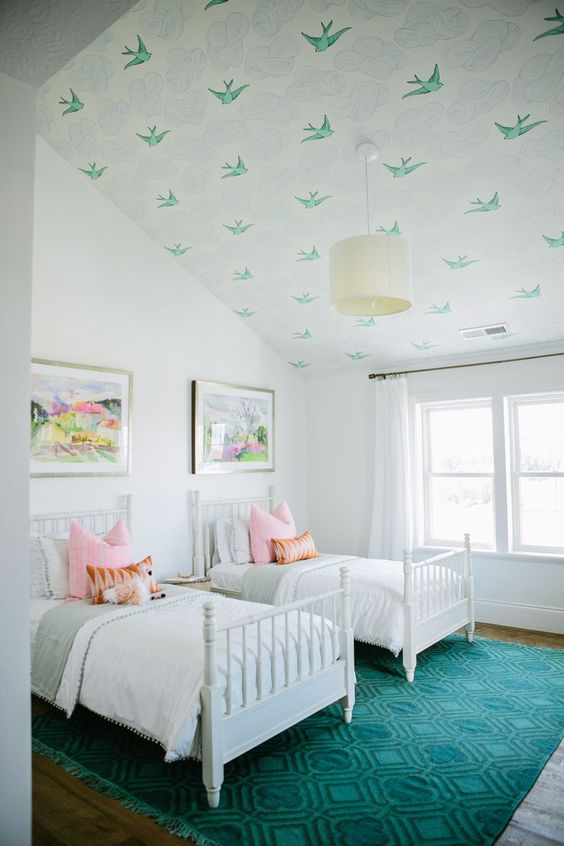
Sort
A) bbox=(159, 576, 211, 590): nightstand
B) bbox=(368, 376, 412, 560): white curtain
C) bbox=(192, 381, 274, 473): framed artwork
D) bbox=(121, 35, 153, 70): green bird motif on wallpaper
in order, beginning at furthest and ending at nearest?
bbox=(368, 376, 412, 560): white curtain, bbox=(192, 381, 274, 473): framed artwork, bbox=(159, 576, 211, 590): nightstand, bbox=(121, 35, 153, 70): green bird motif on wallpaper

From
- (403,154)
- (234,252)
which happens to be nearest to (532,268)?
(403,154)

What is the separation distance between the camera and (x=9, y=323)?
1.51m

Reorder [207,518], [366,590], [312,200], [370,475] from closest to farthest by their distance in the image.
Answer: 1. [312,200]
2. [366,590]
3. [207,518]
4. [370,475]

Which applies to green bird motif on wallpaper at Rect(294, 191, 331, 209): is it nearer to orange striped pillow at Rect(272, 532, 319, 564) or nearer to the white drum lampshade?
the white drum lampshade

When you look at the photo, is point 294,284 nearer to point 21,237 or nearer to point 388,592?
point 388,592

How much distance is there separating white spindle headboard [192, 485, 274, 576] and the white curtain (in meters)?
1.16

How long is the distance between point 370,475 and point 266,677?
10.2ft

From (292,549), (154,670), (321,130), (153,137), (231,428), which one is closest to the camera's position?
(154,670)

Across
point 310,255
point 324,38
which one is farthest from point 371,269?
point 310,255

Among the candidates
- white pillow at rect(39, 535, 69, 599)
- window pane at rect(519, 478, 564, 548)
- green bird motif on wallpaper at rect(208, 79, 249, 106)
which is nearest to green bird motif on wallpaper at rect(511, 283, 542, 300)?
window pane at rect(519, 478, 564, 548)

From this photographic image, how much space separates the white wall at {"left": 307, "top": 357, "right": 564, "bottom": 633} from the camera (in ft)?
15.7

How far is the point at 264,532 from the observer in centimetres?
486

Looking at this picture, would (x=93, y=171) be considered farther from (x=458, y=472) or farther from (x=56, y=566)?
(x=458, y=472)

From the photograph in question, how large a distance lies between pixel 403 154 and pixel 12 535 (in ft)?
9.55
